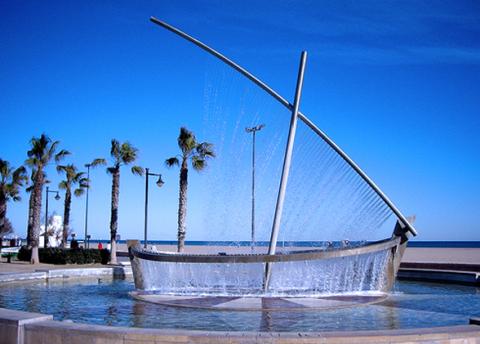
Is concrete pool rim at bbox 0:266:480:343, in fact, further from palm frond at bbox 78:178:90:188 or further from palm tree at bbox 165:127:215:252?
palm frond at bbox 78:178:90:188

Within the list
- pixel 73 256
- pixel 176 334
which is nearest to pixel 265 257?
pixel 176 334

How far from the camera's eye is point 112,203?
36.5 metres

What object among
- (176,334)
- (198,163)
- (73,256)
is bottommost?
(73,256)

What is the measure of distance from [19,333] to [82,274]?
1653 cm

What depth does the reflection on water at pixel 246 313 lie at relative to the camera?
34.2ft

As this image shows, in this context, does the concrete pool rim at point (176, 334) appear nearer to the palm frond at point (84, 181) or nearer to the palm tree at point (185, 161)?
the palm tree at point (185, 161)

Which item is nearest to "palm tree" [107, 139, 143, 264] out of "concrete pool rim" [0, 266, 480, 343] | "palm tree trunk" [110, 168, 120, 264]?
"palm tree trunk" [110, 168, 120, 264]

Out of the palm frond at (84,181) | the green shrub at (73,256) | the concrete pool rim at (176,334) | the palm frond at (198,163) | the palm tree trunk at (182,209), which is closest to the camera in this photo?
the concrete pool rim at (176,334)

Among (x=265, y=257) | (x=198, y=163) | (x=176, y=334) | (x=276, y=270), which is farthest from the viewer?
(x=198, y=163)

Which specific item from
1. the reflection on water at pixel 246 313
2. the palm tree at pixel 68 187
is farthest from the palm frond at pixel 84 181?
the reflection on water at pixel 246 313

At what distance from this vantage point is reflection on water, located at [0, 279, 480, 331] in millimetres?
10430

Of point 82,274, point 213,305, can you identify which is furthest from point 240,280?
point 82,274

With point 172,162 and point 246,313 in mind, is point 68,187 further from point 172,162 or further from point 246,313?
point 246,313

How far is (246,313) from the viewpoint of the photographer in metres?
11.9
